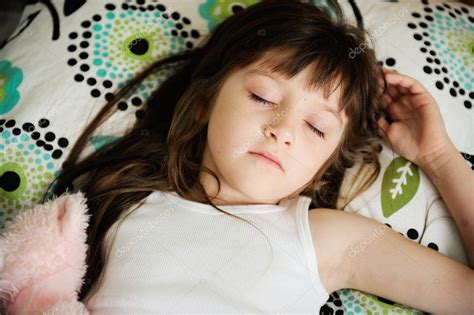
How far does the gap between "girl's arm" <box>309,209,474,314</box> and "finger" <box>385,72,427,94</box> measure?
34 cm

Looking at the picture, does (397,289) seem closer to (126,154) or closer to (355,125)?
(355,125)

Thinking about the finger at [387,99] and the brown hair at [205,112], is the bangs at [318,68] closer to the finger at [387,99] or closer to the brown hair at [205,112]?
the brown hair at [205,112]

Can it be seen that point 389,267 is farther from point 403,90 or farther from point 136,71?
point 136,71

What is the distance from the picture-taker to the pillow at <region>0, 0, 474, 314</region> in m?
1.15

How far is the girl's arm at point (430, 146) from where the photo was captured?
3.67 ft

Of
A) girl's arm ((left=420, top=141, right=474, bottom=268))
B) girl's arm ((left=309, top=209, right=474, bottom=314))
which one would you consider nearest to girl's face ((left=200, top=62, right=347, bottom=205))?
girl's arm ((left=309, top=209, right=474, bottom=314))

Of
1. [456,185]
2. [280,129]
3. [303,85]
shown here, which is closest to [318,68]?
[303,85]

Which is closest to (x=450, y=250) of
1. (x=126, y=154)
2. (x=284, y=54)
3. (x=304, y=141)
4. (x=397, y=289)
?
(x=397, y=289)

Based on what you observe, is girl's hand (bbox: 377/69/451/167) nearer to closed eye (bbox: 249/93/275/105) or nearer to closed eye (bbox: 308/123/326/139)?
closed eye (bbox: 308/123/326/139)

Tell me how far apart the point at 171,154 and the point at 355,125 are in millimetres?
411

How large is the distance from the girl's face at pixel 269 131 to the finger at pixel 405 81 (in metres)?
0.20

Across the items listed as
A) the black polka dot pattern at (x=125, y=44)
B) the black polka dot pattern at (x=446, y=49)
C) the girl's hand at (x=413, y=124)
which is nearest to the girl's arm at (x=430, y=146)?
the girl's hand at (x=413, y=124)

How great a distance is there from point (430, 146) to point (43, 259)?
2.74ft

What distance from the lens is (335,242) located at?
1.04 m
